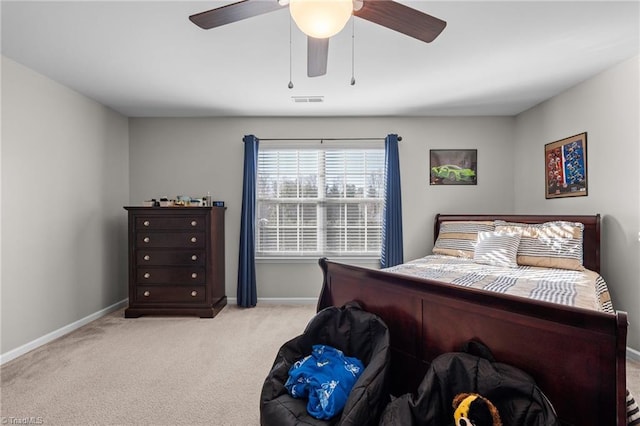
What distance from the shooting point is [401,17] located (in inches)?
54.5

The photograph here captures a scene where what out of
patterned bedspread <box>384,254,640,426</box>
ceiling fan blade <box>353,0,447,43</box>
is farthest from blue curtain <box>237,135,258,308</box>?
ceiling fan blade <box>353,0,447,43</box>

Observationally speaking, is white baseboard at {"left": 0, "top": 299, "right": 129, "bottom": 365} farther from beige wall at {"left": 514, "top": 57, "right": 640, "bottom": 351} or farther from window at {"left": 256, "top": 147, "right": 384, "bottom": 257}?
beige wall at {"left": 514, "top": 57, "right": 640, "bottom": 351}

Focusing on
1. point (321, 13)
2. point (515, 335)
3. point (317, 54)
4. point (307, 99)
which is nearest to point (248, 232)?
point (307, 99)

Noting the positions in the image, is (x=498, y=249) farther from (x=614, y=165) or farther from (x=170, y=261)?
(x=170, y=261)

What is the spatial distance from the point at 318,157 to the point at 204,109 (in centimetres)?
151

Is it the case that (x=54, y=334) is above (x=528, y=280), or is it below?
below

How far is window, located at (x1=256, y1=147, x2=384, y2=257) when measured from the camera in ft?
13.4

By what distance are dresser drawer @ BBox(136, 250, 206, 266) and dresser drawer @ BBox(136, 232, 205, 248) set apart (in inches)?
2.7

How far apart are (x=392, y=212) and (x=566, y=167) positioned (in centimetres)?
183

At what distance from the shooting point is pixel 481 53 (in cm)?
247

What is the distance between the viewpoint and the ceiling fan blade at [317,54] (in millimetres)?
1613

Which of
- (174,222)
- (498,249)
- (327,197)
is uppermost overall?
(327,197)

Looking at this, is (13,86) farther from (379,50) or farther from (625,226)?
(625,226)

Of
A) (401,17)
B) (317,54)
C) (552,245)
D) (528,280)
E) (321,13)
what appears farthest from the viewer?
(552,245)
